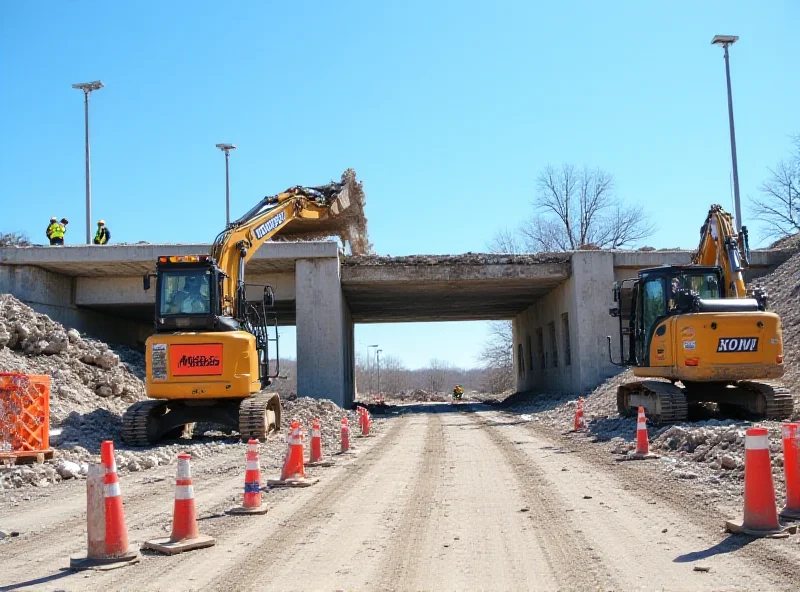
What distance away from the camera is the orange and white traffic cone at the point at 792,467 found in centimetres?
738

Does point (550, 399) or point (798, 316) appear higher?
point (798, 316)

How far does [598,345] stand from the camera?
1045 inches

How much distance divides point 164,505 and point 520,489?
173 inches

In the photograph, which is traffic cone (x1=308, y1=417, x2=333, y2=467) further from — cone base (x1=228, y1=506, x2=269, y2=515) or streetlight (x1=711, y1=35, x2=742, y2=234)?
streetlight (x1=711, y1=35, x2=742, y2=234)

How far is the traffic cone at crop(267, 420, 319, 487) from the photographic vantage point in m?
10.9

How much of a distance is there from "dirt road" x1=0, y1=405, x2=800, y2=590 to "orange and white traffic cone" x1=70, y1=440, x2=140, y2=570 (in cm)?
25

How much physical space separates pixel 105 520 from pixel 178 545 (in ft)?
2.23

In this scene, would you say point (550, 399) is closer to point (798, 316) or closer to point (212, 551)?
point (798, 316)

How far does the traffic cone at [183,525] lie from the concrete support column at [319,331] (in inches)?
721

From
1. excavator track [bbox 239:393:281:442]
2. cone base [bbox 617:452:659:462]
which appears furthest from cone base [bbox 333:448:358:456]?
cone base [bbox 617:452:659:462]

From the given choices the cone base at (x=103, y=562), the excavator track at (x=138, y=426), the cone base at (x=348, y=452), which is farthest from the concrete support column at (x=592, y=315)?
the cone base at (x=103, y=562)

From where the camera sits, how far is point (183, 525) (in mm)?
7164

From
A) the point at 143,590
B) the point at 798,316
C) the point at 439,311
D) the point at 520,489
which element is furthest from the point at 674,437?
the point at 439,311

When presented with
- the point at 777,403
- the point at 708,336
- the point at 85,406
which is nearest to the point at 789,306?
the point at 777,403
